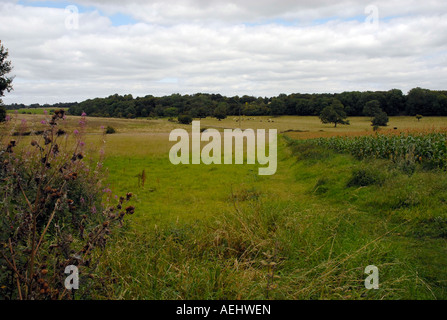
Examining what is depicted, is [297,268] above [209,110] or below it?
below

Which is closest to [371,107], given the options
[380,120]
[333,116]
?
[380,120]

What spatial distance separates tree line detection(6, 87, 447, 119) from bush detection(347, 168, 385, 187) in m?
51.0

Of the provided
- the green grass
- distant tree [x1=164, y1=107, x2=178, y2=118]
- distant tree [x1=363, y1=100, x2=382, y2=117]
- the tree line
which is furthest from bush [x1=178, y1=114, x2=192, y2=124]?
the green grass

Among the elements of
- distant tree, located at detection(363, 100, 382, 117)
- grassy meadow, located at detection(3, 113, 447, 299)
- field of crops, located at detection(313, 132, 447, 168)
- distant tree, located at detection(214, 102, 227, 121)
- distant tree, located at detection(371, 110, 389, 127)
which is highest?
distant tree, located at detection(363, 100, 382, 117)

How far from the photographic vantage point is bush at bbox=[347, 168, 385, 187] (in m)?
9.78

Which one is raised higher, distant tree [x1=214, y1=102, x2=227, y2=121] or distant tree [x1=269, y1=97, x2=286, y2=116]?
distant tree [x1=269, y1=97, x2=286, y2=116]

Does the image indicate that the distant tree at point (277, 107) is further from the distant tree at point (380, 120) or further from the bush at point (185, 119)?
the bush at point (185, 119)

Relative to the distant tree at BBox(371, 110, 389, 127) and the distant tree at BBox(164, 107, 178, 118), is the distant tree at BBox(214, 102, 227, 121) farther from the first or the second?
the distant tree at BBox(371, 110, 389, 127)

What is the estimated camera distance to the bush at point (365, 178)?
9.78 metres

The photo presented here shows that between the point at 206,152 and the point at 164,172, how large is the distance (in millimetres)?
7838

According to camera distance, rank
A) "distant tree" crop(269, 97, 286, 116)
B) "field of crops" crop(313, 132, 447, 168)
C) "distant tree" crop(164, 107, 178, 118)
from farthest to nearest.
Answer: "distant tree" crop(269, 97, 286, 116), "distant tree" crop(164, 107, 178, 118), "field of crops" crop(313, 132, 447, 168)

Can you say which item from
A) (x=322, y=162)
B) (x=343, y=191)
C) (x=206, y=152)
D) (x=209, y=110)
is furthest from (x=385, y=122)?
(x=343, y=191)

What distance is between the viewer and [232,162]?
20516 mm
